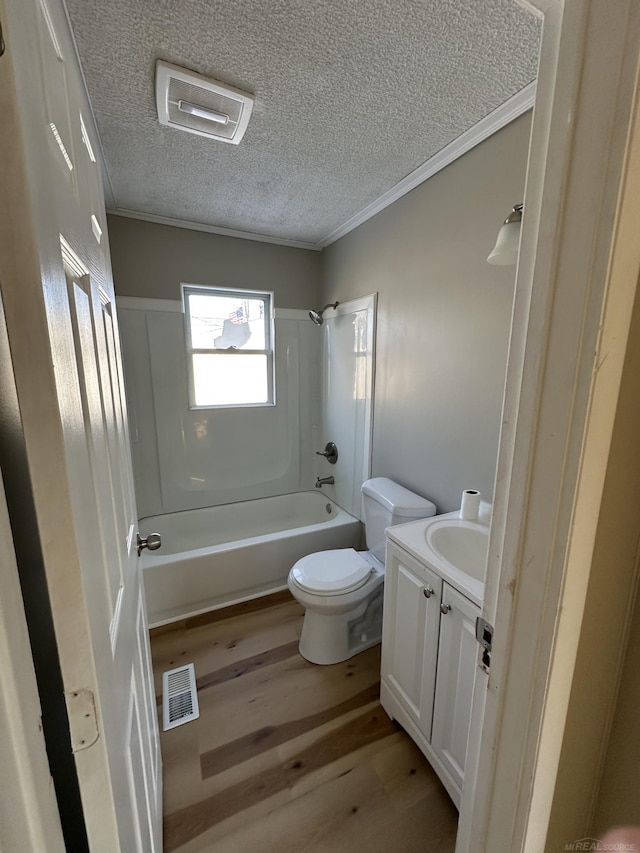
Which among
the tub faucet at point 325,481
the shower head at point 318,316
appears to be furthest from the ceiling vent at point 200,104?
the tub faucet at point 325,481

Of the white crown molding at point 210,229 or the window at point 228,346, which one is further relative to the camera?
the window at point 228,346

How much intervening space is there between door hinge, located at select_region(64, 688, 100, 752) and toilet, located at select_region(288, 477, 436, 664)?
1.30 m

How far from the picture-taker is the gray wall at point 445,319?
1.43 metres

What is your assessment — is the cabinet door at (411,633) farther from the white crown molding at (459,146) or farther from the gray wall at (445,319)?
the white crown molding at (459,146)

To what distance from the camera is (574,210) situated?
494 millimetres

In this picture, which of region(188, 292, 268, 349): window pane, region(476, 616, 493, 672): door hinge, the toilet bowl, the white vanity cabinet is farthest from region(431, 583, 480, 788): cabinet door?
region(188, 292, 268, 349): window pane

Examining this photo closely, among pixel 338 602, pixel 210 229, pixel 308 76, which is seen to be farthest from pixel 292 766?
pixel 210 229

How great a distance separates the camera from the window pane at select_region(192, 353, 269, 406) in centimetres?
269

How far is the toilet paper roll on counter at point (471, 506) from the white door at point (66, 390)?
1.28 meters

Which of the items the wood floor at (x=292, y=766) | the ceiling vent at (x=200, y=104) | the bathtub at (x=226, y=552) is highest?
the ceiling vent at (x=200, y=104)

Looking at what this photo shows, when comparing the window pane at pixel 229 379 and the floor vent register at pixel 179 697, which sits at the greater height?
the window pane at pixel 229 379

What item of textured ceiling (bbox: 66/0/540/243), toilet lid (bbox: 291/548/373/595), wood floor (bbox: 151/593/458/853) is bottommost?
wood floor (bbox: 151/593/458/853)

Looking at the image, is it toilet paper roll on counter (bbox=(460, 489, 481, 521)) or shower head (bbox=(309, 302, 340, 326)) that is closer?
toilet paper roll on counter (bbox=(460, 489, 481, 521))

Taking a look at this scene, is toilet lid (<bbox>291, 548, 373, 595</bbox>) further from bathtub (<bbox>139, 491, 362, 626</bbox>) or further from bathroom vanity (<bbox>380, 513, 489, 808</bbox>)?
bathtub (<bbox>139, 491, 362, 626</bbox>)
